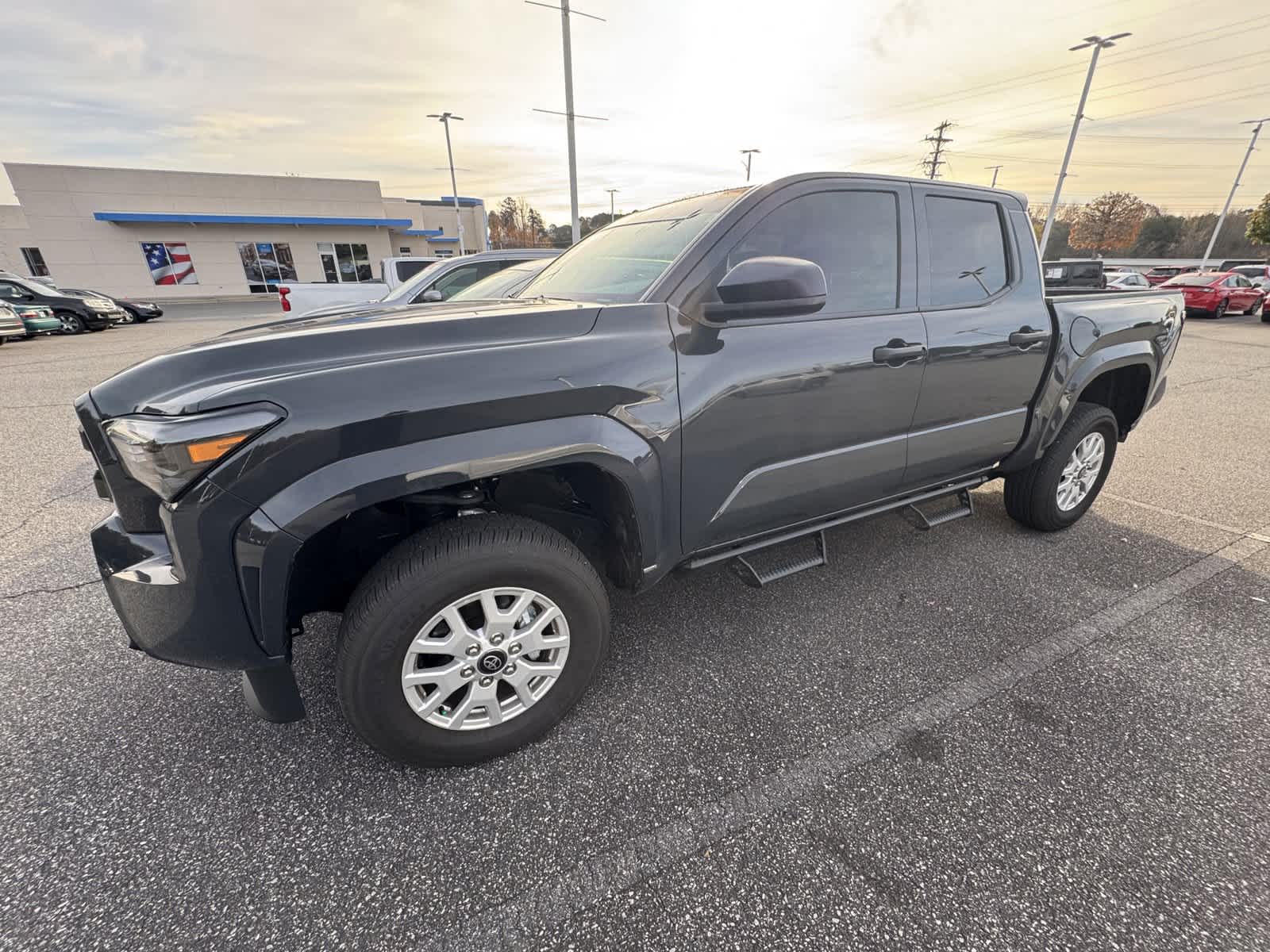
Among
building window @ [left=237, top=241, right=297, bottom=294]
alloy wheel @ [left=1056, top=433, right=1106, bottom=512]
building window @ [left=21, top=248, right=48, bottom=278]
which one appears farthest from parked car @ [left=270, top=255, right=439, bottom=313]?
building window @ [left=21, top=248, right=48, bottom=278]

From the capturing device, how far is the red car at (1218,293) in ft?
57.6

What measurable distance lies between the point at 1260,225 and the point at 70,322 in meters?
60.3

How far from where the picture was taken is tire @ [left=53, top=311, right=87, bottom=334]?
15585 mm

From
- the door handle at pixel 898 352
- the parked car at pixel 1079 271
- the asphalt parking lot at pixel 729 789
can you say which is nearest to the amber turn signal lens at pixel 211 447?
the asphalt parking lot at pixel 729 789

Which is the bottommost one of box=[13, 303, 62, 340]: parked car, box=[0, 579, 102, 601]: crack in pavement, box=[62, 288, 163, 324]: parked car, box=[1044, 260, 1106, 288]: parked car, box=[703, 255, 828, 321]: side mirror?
box=[62, 288, 163, 324]: parked car

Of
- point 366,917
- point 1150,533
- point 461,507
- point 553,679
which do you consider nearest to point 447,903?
point 366,917

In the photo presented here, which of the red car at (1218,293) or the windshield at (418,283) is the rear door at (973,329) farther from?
the red car at (1218,293)

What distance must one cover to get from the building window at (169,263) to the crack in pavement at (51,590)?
1379 inches

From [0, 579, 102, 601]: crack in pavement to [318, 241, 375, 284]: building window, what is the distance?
33897mm

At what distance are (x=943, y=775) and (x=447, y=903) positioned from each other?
1.58 meters

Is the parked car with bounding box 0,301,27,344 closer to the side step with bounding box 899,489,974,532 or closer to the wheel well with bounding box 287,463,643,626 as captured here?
the wheel well with bounding box 287,463,643,626

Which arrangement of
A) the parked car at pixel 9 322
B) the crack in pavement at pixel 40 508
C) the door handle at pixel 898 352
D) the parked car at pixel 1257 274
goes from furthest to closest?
the parked car at pixel 1257 274
the parked car at pixel 9 322
the crack in pavement at pixel 40 508
the door handle at pixel 898 352

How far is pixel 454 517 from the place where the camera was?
6.44ft

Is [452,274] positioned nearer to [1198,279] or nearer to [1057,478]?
[1057,478]
